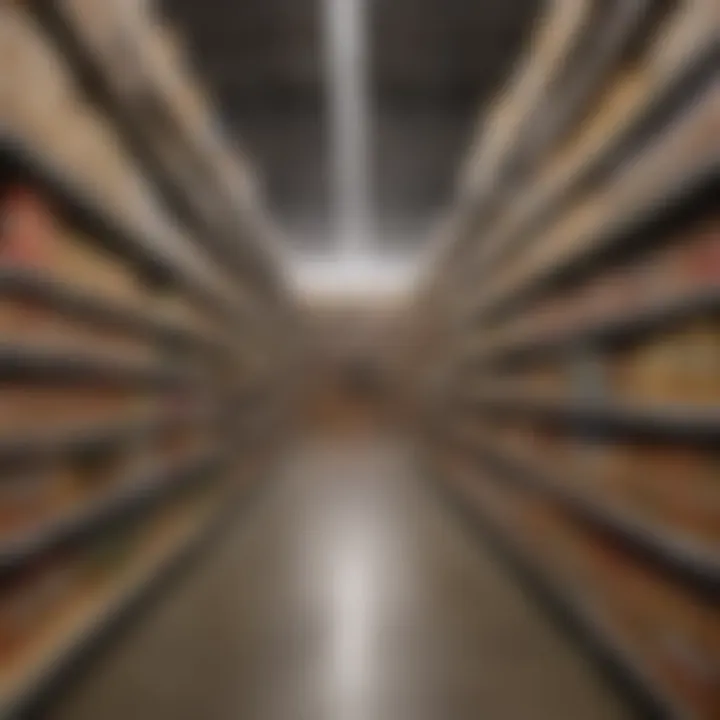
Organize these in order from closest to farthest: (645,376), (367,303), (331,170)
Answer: (645,376), (331,170), (367,303)

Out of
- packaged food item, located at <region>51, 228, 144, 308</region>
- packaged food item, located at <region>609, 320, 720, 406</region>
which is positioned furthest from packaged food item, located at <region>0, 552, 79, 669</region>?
packaged food item, located at <region>609, 320, 720, 406</region>

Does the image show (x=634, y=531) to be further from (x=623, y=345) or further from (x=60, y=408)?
(x=60, y=408)

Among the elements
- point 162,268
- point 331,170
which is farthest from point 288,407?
point 162,268

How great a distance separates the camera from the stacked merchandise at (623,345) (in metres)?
1.17

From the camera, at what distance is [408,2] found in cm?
447

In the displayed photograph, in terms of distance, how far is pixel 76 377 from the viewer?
1.59 metres

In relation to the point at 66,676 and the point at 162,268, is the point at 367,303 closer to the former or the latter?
the point at 162,268

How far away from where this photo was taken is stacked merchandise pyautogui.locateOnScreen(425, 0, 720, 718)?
3.84 ft

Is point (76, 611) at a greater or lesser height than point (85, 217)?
lesser

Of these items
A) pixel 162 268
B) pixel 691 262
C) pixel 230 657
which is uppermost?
pixel 162 268

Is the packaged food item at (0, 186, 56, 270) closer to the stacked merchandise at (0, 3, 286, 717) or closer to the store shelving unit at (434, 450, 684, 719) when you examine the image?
the stacked merchandise at (0, 3, 286, 717)

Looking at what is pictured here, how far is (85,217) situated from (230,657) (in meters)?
0.92

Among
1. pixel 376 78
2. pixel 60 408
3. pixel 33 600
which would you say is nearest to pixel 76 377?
pixel 60 408

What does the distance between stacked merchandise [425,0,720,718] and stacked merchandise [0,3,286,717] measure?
3.14 ft
